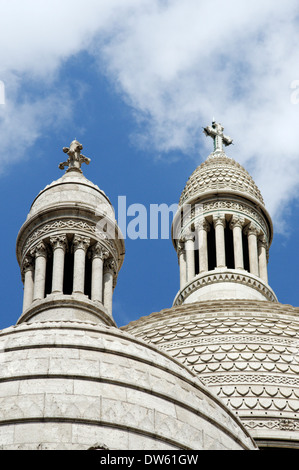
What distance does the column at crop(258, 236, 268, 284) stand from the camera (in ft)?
135

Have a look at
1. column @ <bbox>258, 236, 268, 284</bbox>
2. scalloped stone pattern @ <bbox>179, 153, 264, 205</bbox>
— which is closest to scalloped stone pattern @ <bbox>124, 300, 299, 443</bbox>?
column @ <bbox>258, 236, 268, 284</bbox>

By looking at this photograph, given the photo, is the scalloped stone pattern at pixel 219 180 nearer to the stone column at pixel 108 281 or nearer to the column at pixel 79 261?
the stone column at pixel 108 281

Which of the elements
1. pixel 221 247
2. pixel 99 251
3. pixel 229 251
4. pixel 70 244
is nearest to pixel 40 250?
pixel 70 244

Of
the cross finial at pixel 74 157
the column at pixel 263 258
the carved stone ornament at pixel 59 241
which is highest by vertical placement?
the column at pixel 263 258

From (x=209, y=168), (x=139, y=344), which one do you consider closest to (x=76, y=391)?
(x=139, y=344)

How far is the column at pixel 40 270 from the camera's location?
91.6 ft

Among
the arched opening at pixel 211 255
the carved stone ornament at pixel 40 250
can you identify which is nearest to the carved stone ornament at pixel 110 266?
the carved stone ornament at pixel 40 250

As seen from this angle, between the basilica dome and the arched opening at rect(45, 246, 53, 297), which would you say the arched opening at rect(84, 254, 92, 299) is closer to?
the arched opening at rect(45, 246, 53, 297)

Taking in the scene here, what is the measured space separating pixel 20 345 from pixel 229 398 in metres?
10.1

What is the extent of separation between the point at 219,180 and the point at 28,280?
14860 mm

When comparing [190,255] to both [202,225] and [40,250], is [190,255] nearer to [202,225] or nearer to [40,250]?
[202,225]

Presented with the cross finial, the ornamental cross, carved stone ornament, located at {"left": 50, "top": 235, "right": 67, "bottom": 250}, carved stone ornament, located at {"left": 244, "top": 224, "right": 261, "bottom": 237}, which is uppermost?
the ornamental cross

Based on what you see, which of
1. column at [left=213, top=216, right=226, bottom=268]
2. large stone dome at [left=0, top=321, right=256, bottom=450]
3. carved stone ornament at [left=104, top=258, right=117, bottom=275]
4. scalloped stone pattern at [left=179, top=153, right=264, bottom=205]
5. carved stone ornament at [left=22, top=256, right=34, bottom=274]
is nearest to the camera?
large stone dome at [left=0, top=321, right=256, bottom=450]

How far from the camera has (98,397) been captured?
66.9 feet
